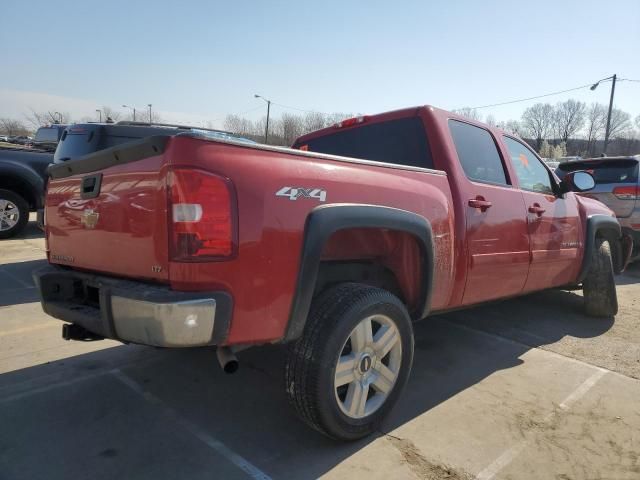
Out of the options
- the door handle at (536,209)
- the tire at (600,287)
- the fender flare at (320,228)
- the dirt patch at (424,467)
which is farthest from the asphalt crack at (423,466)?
the tire at (600,287)

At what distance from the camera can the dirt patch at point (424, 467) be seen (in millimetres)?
2307

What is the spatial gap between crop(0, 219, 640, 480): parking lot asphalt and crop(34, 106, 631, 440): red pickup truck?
0.33 m

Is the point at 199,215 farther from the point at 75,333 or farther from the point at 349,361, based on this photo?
the point at 75,333

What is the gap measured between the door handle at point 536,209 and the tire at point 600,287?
1.32 m

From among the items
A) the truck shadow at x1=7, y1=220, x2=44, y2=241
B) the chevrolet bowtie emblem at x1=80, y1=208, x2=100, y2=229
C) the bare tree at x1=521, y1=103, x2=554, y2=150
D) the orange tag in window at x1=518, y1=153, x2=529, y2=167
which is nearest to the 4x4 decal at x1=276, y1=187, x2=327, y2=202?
the chevrolet bowtie emblem at x1=80, y1=208, x2=100, y2=229

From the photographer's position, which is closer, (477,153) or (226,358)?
(226,358)

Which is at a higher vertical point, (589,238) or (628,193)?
Result: (628,193)

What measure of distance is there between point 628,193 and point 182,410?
759cm

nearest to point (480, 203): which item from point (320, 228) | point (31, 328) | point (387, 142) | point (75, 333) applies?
point (387, 142)

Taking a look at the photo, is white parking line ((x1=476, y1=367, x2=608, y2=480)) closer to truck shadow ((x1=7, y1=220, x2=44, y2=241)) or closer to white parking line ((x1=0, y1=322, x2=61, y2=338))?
white parking line ((x1=0, y1=322, x2=61, y2=338))

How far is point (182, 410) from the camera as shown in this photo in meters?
2.86

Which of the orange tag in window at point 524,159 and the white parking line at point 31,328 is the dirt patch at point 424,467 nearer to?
the orange tag in window at point 524,159

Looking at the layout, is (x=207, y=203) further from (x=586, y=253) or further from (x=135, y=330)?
(x=586, y=253)

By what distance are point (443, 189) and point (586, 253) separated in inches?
100
